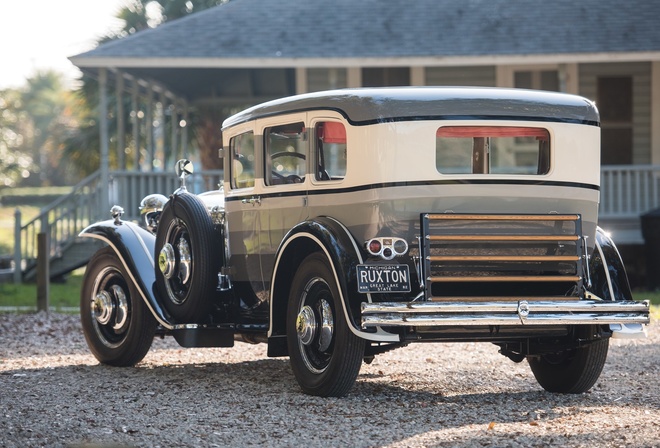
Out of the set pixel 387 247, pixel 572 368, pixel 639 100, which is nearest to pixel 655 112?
pixel 639 100

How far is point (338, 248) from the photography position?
7.14 m

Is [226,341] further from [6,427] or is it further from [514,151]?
[514,151]

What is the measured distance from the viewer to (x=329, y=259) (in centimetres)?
717

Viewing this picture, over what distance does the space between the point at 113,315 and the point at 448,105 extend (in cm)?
372

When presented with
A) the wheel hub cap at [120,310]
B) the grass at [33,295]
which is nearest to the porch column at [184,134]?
the grass at [33,295]

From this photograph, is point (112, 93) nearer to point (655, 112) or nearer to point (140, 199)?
point (140, 199)

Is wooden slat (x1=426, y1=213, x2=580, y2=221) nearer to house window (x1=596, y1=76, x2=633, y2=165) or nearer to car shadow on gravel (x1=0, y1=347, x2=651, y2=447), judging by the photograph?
car shadow on gravel (x1=0, y1=347, x2=651, y2=447)

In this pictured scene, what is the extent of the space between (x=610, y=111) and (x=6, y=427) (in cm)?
1642

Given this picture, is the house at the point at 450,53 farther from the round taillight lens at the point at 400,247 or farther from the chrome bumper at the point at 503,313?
the round taillight lens at the point at 400,247

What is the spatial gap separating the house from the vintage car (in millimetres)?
10837

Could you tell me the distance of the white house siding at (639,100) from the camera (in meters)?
20.8

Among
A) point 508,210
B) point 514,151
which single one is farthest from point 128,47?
point 508,210

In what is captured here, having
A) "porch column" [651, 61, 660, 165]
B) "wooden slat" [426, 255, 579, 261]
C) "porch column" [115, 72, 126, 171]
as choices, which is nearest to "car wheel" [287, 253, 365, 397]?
"wooden slat" [426, 255, 579, 261]

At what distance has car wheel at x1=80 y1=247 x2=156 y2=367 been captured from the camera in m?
9.27
